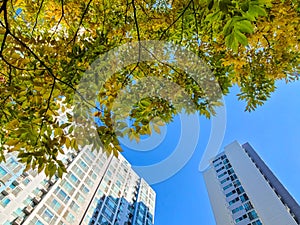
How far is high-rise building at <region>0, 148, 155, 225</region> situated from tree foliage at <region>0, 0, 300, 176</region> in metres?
15.0

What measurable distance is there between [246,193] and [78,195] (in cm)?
3211

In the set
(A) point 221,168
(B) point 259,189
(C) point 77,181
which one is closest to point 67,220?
(C) point 77,181

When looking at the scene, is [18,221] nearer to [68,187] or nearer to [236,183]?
[68,187]

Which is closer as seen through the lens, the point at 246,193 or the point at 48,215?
the point at 48,215

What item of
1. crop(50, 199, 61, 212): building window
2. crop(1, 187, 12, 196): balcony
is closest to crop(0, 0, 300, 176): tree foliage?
crop(1, 187, 12, 196): balcony

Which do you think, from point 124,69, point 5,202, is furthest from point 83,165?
point 124,69

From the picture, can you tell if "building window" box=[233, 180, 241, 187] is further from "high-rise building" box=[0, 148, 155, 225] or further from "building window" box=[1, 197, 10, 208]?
"building window" box=[1, 197, 10, 208]

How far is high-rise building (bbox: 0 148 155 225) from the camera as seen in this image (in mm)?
26984

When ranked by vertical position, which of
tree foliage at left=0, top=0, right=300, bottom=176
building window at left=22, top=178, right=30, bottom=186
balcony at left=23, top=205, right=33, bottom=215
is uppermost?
building window at left=22, top=178, right=30, bottom=186

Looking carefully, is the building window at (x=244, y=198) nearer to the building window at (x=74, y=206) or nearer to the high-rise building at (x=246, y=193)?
the high-rise building at (x=246, y=193)

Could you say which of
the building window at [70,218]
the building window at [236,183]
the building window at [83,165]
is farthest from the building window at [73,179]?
the building window at [236,183]

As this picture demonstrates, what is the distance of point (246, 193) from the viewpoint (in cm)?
4444

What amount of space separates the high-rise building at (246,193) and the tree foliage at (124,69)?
42032 millimetres

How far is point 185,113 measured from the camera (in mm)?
3191
